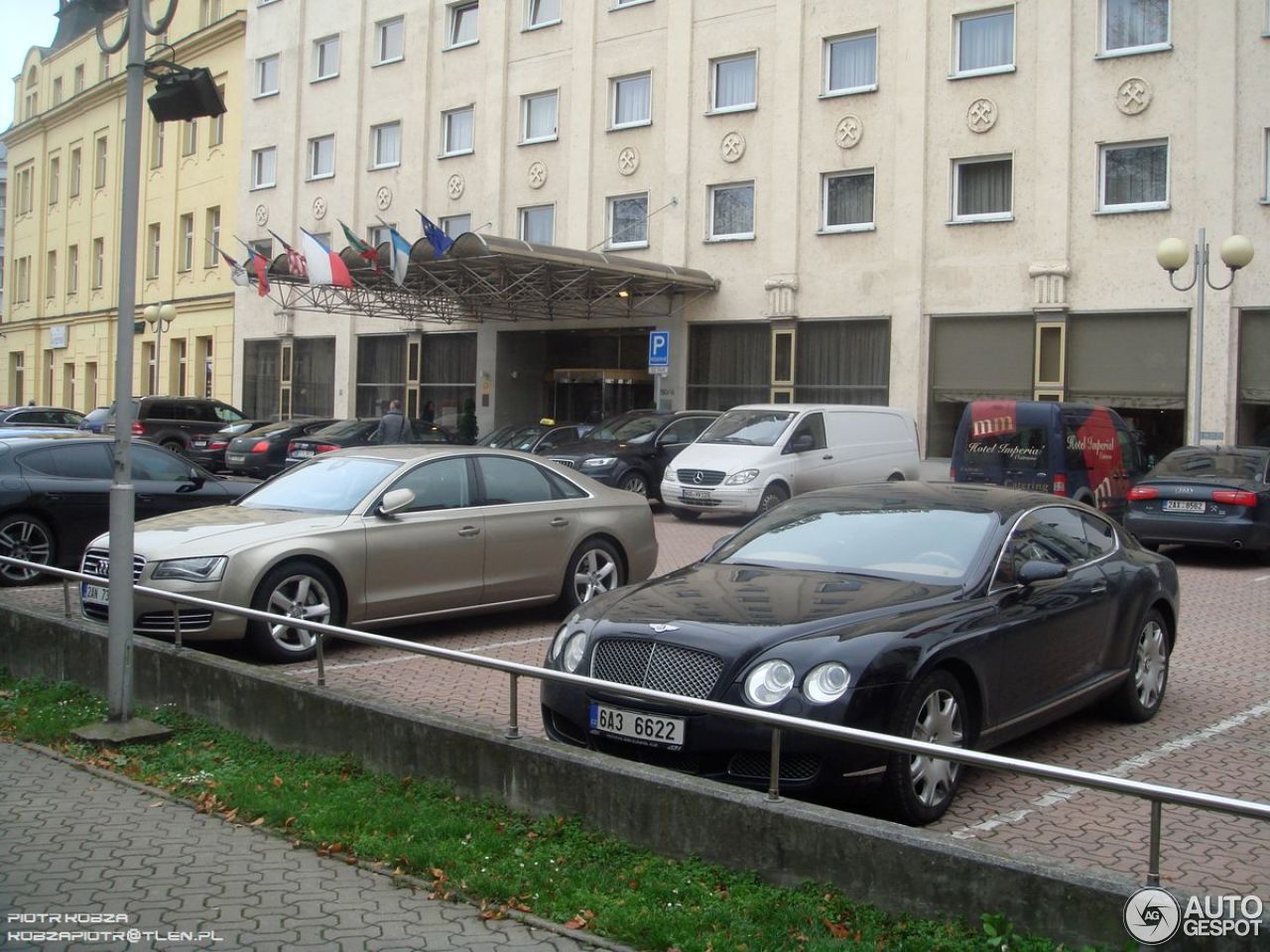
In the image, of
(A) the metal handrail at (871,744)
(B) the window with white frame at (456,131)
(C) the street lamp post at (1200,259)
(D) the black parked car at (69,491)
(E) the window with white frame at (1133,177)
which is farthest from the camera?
(B) the window with white frame at (456,131)

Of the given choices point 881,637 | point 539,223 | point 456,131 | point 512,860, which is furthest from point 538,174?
point 512,860

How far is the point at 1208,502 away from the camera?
15781mm

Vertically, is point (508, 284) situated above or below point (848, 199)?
below

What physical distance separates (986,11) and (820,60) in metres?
3.62

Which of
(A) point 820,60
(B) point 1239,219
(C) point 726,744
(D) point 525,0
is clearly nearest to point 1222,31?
(B) point 1239,219

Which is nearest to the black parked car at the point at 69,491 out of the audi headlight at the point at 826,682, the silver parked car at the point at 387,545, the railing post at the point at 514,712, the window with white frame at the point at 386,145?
the silver parked car at the point at 387,545

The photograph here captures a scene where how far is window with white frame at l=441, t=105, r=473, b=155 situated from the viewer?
34.6 meters

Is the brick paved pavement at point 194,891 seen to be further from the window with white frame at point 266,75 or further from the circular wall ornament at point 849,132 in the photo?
the window with white frame at point 266,75

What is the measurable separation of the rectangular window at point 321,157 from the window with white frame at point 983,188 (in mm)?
20044

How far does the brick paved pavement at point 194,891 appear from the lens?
14.5ft

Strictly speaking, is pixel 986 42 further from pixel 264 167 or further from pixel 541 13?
pixel 264 167

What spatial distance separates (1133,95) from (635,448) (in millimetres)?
10965

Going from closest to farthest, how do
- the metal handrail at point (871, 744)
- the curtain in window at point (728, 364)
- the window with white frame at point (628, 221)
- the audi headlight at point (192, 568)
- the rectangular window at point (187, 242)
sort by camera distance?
the metal handrail at point (871, 744) → the audi headlight at point (192, 568) → the curtain in window at point (728, 364) → the window with white frame at point (628, 221) → the rectangular window at point (187, 242)

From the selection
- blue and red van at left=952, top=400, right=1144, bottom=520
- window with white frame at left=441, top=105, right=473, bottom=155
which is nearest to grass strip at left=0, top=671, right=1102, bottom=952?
blue and red van at left=952, top=400, right=1144, bottom=520
